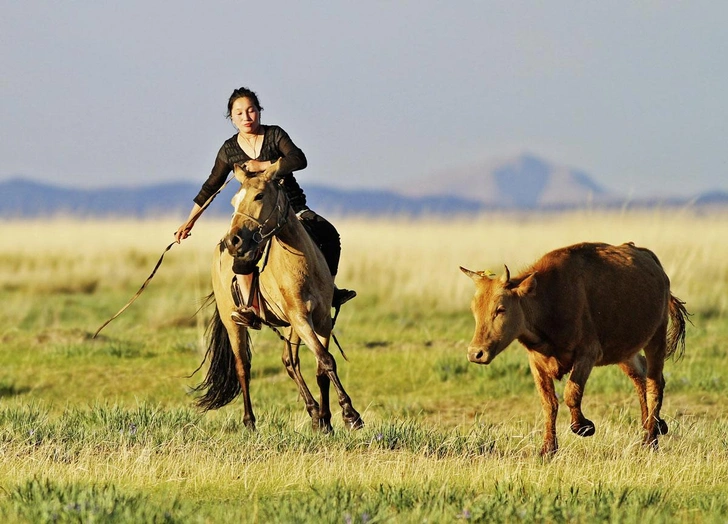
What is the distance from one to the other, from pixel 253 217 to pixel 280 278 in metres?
0.77

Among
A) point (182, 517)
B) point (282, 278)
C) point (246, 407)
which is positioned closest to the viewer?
Result: point (182, 517)

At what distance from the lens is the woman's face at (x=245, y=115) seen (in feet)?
30.9

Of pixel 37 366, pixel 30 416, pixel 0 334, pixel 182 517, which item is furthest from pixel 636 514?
pixel 0 334

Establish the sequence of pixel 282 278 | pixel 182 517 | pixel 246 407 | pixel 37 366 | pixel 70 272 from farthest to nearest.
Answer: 1. pixel 70 272
2. pixel 37 366
3. pixel 246 407
4. pixel 282 278
5. pixel 182 517

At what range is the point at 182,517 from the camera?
20.0ft

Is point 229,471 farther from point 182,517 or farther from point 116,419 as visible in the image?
point 116,419

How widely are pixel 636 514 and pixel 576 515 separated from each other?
308 millimetres

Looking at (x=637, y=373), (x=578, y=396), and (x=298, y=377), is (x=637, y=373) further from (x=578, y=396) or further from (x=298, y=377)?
→ (x=298, y=377)

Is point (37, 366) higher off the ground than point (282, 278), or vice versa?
point (282, 278)

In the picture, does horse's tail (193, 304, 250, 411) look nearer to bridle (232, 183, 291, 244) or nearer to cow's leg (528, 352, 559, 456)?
bridle (232, 183, 291, 244)

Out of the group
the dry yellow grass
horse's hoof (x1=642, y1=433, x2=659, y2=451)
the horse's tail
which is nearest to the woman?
the horse's tail

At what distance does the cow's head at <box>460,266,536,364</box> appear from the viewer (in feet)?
26.0

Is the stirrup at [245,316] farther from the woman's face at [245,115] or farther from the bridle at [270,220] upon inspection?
the woman's face at [245,115]

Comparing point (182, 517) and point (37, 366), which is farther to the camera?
point (37, 366)
